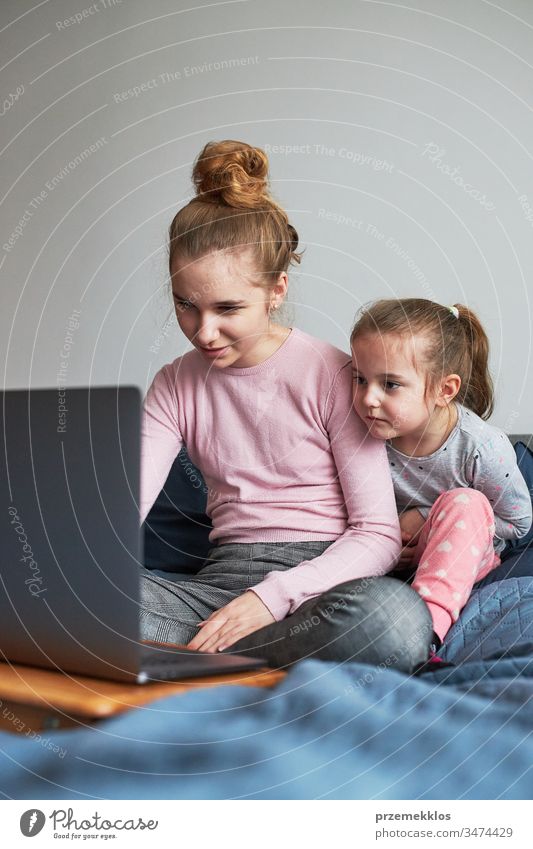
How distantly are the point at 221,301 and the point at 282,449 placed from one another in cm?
24

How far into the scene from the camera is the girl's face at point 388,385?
4.25ft

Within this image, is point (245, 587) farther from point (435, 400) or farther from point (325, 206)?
point (325, 206)

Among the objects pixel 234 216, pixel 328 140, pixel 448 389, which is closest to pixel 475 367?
pixel 448 389

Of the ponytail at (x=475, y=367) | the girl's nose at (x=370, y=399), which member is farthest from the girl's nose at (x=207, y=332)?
the ponytail at (x=475, y=367)

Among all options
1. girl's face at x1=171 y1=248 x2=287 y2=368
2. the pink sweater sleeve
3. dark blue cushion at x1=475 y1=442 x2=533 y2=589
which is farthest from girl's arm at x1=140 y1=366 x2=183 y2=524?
dark blue cushion at x1=475 y1=442 x2=533 y2=589

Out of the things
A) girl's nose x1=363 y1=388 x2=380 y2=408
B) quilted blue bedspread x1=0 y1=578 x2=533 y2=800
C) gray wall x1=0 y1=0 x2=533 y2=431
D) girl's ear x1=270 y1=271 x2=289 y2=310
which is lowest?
quilted blue bedspread x1=0 y1=578 x2=533 y2=800

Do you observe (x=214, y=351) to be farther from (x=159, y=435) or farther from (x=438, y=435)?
(x=438, y=435)

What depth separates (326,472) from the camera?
1336 millimetres

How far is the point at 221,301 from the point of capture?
1228mm

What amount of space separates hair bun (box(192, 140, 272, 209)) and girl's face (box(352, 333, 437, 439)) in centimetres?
25

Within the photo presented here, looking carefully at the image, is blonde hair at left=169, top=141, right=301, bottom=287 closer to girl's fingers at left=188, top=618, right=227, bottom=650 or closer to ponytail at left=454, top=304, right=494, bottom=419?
ponytail at left=454, top=304, right=494, bottom=419

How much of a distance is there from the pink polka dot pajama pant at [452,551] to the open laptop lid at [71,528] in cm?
46

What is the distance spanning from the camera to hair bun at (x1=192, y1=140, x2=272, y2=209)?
1277 millimetres
